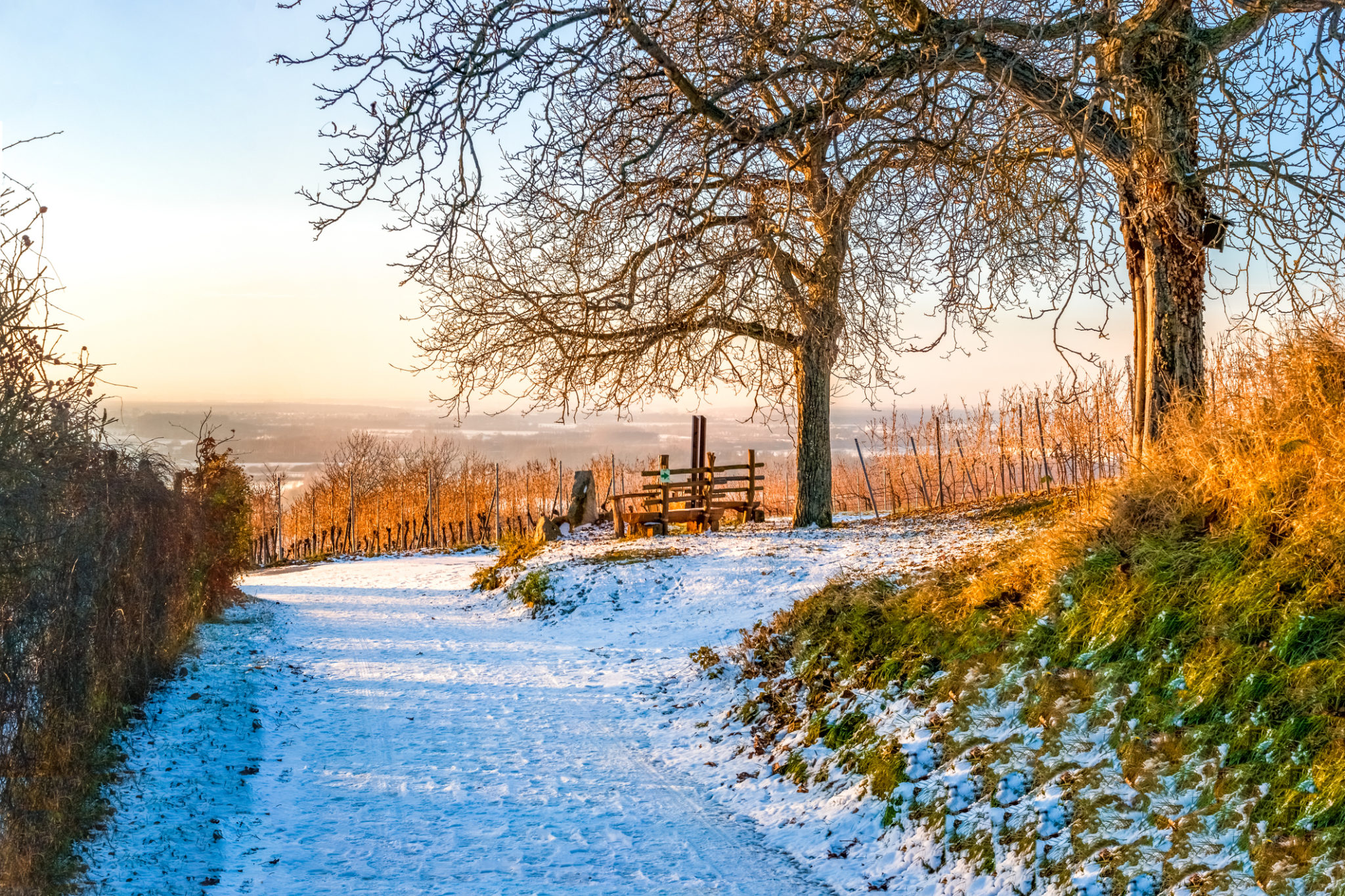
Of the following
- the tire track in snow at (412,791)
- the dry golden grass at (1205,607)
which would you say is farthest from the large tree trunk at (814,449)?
the dry golden grass at (1205,607)

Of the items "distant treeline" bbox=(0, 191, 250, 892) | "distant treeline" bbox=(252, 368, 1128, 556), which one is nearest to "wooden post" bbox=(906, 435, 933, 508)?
"distant treeline" bbox=(252, 368, 1128, 556)

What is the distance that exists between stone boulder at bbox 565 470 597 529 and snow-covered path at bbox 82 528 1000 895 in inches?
431

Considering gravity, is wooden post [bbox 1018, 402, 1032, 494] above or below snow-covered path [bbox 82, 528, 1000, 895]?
above

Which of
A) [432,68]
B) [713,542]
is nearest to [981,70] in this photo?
[432,68]

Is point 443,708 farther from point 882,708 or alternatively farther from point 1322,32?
point 1322,32

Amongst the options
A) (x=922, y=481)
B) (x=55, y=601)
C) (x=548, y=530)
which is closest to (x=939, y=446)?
(x=922, y=481)

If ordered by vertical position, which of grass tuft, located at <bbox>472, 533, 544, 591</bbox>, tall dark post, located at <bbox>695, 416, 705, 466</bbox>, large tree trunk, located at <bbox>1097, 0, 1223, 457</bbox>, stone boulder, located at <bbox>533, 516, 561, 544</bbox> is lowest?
grass tuft, located at <bbox>472, 533, 544, 591</bbox>

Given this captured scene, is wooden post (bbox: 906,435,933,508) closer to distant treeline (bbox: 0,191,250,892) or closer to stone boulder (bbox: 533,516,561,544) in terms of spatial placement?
stone boulder (bbox: 533,516,561,544)

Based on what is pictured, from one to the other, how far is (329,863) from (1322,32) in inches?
337

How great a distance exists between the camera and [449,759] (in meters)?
7.02

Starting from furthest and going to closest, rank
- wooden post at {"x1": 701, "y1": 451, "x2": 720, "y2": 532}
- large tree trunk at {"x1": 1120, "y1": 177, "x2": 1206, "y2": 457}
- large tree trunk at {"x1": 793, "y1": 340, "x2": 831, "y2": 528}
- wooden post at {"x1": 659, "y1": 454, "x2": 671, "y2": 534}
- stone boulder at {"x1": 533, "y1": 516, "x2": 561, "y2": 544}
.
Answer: stone boulder at {"x1": 533, "y1": 516, "x2": 561, "y2": 544}
wooden post at {"x1": 701, "y1": 451, "x2": 720, "y2": 532}
wooden post at {"x1": 659, "y1": 454, "x2": 671, "y2": 534}
large tree trunk at {"x1": 793, "y1": 340, "x2": 831, "y2": 528}
large tree trunk at {"x1": 1120, "y1": 177, "x2": 1206, "y2": 457}

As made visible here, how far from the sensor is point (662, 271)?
9.58m

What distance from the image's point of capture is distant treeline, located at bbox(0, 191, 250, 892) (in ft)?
14.0

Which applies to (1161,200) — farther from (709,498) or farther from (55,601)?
(709,498)
